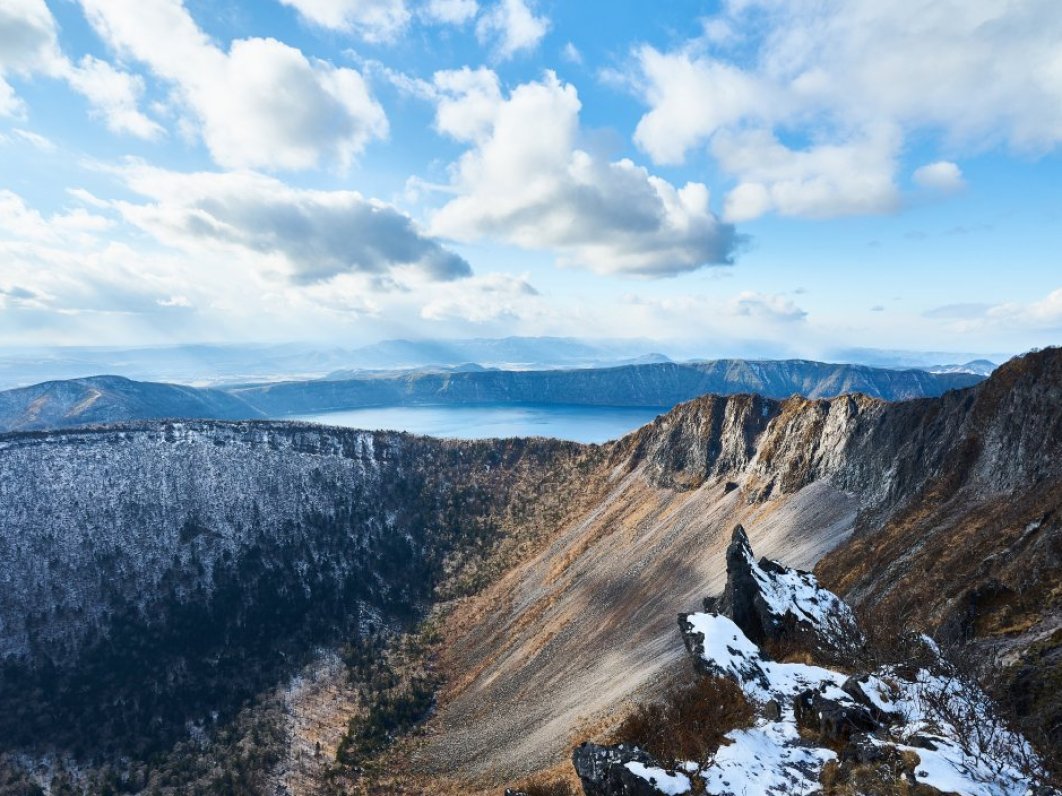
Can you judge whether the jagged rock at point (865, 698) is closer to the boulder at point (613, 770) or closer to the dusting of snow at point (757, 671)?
the dusting of snow at point (757, 671)

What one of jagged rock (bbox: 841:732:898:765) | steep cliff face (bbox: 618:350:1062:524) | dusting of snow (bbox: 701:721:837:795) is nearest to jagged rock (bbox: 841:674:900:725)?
jagged rock (bbox: 841:732:898:765)

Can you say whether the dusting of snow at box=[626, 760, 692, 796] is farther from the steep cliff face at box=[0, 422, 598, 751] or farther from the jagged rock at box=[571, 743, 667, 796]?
the steep cliff face at box=[0, 422, 598, 751]

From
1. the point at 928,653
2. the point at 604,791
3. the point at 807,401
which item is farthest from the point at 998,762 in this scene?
the point at 807,401

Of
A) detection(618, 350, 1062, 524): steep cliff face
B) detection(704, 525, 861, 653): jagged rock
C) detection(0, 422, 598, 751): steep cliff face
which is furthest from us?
detection(0, 422, 598, 751): steep cliff face

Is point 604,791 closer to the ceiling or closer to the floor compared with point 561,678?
closer to the ceiling

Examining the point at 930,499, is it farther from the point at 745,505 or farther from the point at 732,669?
the point at 732,669

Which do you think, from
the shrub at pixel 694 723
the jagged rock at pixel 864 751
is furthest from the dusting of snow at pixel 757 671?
the jagged rock at pixel 864 751
